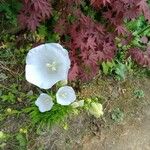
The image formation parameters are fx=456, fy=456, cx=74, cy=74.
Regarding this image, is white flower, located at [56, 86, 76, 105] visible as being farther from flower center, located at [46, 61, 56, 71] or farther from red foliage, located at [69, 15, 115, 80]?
red foliage, located at [69, 15, 115, 80]

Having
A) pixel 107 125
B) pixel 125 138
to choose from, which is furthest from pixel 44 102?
pixel 125 138

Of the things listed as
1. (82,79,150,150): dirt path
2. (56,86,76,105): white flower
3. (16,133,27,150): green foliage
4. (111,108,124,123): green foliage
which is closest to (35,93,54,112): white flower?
(56,86,76,105): white flower

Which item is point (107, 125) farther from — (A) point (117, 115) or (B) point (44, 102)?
(B) point (44, 102)

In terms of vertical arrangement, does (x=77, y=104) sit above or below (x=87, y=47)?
below

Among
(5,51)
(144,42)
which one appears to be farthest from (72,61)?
(144,42)

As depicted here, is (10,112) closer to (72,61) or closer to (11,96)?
(11,96)

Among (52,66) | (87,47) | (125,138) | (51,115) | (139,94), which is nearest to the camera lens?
(52,66)
